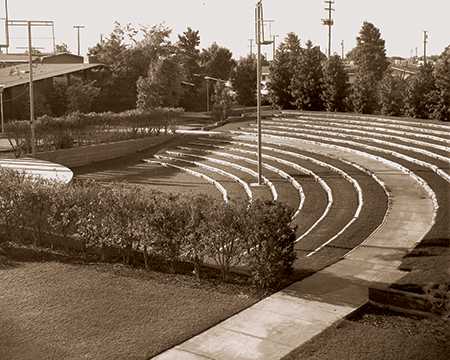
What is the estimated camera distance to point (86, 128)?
43375 millimetres

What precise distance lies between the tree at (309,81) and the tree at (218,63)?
31.2m

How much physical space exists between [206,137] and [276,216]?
98.6 feet

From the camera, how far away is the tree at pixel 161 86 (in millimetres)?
57594

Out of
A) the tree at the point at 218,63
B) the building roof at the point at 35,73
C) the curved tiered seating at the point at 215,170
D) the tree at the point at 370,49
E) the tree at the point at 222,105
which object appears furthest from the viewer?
the tree at the point at 370,49

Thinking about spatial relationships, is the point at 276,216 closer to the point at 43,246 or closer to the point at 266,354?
the point at 266,354

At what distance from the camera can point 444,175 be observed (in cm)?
2420

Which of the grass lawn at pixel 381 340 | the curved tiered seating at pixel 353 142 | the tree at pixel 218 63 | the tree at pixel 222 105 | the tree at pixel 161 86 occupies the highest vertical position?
the tree at pixel 218 63

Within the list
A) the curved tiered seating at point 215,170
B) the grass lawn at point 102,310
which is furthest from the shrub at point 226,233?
the curved tiered seating at point 215,170

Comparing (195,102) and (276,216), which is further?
(195,102)

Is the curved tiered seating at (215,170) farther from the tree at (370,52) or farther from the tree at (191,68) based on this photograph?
the tree at (370,52)

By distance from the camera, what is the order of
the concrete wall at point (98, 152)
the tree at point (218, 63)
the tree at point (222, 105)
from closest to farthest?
1. the concrete wall at point (98, 152)
2. the tree at point (222, 105)
3. the tree at point (218, 63)

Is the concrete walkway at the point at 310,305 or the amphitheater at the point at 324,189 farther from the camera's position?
the amphitheater at the point at 324,189

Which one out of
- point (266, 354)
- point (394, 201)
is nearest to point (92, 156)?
point (394, 201)

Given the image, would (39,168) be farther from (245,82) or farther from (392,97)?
(245,82)
